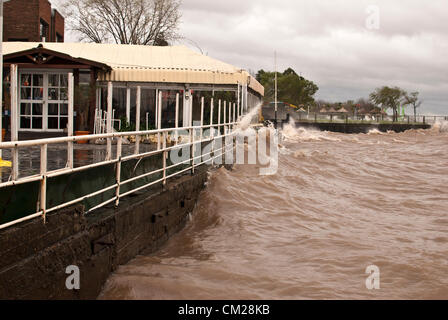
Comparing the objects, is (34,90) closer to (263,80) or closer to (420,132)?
(420,132)

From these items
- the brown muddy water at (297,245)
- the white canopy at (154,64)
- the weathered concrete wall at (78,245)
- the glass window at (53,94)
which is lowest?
the brown muddy water at (297,245)

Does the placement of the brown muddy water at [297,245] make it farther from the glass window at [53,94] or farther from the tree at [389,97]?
the tree at [389,97]

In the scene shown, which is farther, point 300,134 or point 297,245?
point 300,134

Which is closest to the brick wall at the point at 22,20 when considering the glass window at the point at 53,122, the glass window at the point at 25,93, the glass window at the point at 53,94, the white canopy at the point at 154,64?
the white canopy at the point at 154,64

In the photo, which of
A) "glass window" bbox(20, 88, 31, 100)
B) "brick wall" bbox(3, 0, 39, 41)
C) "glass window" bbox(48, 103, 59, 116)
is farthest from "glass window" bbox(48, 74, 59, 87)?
"brick wall" bbox(3, 0, 39, 41)

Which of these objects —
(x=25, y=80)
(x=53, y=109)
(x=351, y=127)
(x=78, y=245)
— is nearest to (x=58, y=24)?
(x=25, y=80)

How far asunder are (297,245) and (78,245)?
442cm

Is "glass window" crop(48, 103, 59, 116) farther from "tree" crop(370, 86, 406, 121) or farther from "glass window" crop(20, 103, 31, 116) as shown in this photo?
"tree" crop(370, 86, 406, 121)

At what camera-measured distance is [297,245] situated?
30.7 feet

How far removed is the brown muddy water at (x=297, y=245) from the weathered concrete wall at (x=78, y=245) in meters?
0.30

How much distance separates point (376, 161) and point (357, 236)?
16.0 meters

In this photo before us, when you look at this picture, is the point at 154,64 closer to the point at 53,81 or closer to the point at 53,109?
the point at 53,81

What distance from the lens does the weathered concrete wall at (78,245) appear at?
16.1ft

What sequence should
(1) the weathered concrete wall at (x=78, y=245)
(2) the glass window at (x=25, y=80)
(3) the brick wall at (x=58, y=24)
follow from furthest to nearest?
(3) the brick wall at (x=58, y=24) → (2) the glass window at (x=25, y=80) → (1) the weathered concrete wall at (x=78, y=245)
